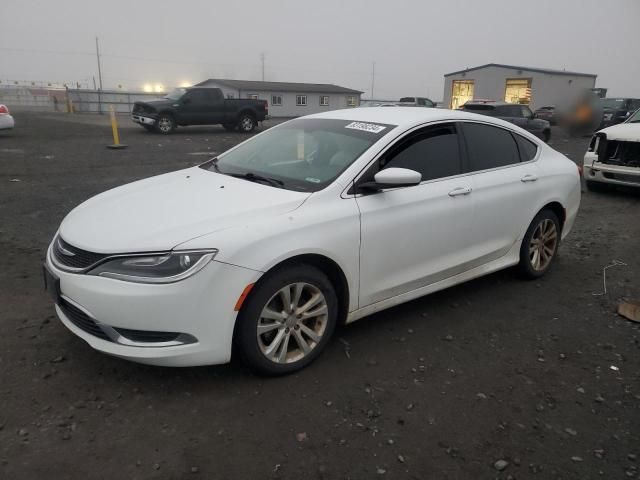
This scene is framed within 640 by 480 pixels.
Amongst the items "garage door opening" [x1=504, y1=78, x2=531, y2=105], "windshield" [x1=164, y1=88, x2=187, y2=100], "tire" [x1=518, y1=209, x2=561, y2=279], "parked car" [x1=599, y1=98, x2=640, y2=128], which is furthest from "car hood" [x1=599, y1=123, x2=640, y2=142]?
"garage door opening" [x1=504, y1=78, x2=531, y2=105]

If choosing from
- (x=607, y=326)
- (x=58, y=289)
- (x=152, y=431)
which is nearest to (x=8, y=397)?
(x=58, y=289)

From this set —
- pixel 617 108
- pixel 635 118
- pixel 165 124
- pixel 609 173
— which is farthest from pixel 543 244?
pixel 617 108

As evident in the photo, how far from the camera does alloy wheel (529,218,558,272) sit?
4.59m

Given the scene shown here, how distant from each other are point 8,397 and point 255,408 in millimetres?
1369

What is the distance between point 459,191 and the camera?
3736 mm

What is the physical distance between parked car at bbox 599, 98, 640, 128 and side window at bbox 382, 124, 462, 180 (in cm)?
2543

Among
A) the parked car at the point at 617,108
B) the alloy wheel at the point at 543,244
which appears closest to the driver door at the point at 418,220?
the alloy wheel at the point at 543,244

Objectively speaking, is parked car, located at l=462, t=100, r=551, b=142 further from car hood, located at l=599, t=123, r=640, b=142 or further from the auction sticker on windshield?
the auction sticker on windshield

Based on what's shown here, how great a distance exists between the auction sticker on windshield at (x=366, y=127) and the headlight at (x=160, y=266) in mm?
1607

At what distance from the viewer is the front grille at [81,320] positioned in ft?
8.80

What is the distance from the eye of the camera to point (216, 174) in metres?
3.74

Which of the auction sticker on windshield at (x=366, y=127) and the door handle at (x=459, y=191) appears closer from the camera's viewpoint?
the auction sticker on windshield at (x=366, y=127)

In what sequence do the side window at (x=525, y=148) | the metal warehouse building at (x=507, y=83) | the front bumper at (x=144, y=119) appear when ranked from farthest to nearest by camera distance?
the metal warehouse building at (x=507, y=83) < the front bumper at (x=144, y=119) < the side window at (x=525, y=148)

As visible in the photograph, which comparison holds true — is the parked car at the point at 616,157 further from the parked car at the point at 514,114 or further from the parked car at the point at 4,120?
the parked car at the point at 4,120
